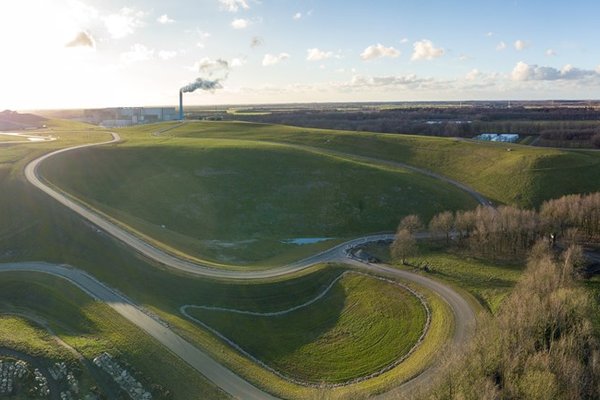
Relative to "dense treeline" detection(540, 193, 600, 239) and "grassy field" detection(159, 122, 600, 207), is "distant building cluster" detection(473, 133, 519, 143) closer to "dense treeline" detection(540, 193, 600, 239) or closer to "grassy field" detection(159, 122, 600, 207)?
"grassy field" detection(159, 122, 600, 207)

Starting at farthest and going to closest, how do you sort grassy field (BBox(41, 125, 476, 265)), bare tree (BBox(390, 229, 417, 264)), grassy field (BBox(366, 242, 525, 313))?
grassy field (BBox(41, 125, 476, 265))
bare tree (BBox(390, 229, 417, 264))
grassy field (BBox(366, 242, 525, 313))

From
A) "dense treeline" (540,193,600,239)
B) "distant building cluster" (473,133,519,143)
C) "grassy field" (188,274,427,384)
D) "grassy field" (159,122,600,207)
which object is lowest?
"grassy field" (188,274,427,384)

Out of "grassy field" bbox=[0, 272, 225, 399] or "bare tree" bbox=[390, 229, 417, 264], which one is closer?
"grassy field" bbox=[0, 272, 225, 399]

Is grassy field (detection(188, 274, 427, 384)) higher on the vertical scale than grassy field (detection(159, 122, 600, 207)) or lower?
lower

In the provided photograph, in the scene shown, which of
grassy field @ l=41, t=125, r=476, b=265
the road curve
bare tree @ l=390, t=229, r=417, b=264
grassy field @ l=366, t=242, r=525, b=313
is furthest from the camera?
grassy field @ l=41, t=125, r=476, b=265

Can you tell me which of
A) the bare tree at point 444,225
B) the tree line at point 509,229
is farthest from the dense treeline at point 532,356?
the bare tree at point 444,225

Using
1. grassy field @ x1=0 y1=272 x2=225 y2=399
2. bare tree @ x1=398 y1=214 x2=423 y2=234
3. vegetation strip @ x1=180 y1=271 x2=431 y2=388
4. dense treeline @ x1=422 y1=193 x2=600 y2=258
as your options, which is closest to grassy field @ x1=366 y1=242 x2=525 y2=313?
bare tree @ x1=398 y1=214 x2=423 y2=234

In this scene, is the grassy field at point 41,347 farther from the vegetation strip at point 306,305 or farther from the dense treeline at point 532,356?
the dense treeline at point 532,356

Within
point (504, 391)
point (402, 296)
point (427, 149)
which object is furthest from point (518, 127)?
point (504, 391)
